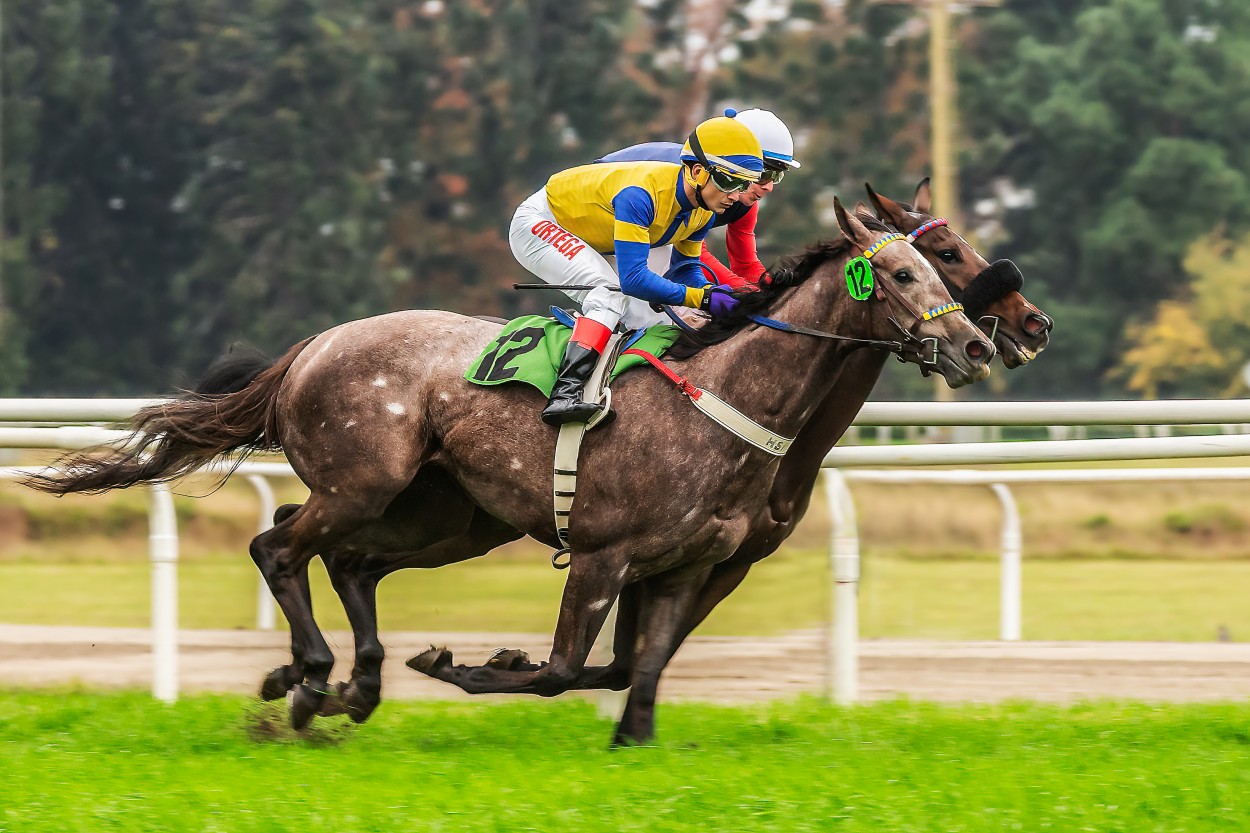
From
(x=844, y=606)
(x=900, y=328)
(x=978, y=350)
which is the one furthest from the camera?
(x=844, y=606)

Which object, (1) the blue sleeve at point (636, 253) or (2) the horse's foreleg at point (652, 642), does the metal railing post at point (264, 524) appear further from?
(1) the blue sleeve at point (636, 253)

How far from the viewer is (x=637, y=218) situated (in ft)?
17.5

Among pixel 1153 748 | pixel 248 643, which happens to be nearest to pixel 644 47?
pixel 248 643

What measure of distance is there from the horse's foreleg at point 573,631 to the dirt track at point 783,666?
116cm

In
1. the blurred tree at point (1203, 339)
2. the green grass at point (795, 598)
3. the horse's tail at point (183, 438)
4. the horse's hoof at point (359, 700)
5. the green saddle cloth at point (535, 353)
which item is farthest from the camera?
the blurred tree at point (1203, 339)

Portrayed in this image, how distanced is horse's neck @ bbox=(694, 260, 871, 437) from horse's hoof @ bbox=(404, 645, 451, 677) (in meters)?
1.12

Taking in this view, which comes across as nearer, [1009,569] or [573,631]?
[573,631]

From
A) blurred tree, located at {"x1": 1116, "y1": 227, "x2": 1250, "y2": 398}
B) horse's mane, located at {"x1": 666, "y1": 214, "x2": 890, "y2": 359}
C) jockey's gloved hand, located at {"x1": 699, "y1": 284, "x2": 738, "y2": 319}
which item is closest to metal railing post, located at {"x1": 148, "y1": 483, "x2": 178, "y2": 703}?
horse's mane, located at {"x1": 666, "y1": 214, "x2": 890, "y2": 359}

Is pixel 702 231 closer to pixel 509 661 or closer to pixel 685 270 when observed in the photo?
pixel 685 270

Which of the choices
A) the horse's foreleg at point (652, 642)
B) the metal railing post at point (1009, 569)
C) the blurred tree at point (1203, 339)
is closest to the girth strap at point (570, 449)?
the horse's foreleg at point (652, 642)

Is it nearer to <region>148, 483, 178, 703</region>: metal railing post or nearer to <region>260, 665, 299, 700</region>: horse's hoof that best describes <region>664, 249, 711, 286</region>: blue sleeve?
<region>260, 665, 299, 700</region>: horse's hoof

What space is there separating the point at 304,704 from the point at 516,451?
3.31 ft

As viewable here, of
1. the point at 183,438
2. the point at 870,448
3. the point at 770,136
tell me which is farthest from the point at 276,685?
the point at 770,136

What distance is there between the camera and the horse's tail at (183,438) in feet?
19.7
